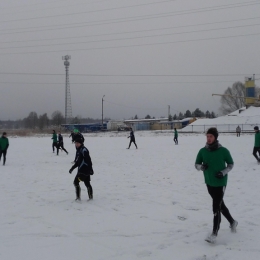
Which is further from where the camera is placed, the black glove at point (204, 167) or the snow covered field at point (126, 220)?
the black glove at point (204, 167)

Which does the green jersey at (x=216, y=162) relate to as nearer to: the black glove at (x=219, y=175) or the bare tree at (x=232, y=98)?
the black glove at (x=219, y=175)

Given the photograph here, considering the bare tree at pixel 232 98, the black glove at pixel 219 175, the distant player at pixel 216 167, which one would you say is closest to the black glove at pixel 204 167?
the distant player at pixel 216 167

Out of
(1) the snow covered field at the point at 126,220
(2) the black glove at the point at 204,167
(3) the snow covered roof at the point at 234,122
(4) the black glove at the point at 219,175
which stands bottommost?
(1) the snow covered field at the point at 126,220

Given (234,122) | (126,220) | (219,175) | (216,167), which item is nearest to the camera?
(219,175)

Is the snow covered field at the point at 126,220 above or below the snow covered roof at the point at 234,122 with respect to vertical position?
below

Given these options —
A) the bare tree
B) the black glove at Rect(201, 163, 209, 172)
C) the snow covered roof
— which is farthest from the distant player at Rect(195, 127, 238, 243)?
the bare tree

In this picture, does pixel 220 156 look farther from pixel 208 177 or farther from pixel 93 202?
pixel 93 202

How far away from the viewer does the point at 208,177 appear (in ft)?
17.8

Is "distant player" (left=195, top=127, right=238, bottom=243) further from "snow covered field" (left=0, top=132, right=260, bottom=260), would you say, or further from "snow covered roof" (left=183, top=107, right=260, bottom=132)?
"snow covered roof" (left=183, top=107, right=260, bottom=132)

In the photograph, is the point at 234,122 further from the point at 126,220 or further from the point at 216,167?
the point at 216,167

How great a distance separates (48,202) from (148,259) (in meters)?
4.29

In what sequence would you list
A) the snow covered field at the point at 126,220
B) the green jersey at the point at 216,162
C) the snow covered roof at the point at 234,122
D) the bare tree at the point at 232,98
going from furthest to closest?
1. the bare tree at the point at 232,98
2. the snow covered roof at the point at 234,122
3. the green jersey at the point at 216,162
4. the snow covered field at the point at 126,220

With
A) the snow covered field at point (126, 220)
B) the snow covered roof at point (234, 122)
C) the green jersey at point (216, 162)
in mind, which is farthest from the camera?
the snow covered roof at point (234, 122)

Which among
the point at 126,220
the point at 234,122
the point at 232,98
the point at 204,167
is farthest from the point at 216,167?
the point at 232,98
